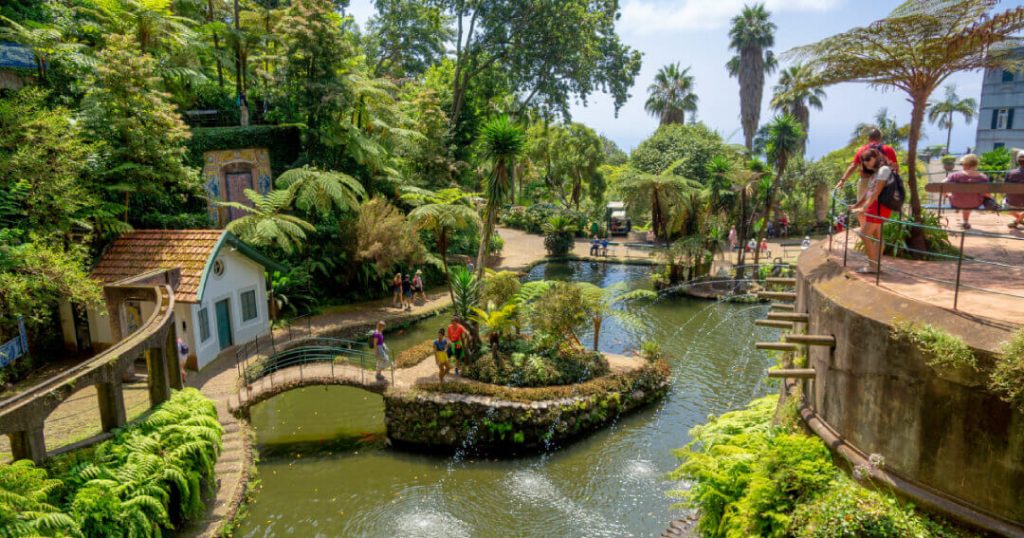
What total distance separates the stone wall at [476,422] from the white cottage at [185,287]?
621 cm

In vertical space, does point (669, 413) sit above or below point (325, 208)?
below

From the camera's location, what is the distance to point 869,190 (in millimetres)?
8180

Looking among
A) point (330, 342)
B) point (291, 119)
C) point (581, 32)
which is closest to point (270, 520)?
point (330, 342)

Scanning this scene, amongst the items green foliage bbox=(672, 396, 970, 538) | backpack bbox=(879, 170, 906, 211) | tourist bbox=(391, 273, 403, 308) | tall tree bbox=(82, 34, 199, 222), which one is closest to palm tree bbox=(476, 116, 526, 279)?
tourist bbox=(391, 273, 403, 308)

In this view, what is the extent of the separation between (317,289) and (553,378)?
12.2 meters

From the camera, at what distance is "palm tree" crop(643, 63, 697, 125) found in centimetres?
5319

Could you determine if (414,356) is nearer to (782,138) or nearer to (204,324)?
(204,324)

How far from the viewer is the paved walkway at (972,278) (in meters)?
6.09

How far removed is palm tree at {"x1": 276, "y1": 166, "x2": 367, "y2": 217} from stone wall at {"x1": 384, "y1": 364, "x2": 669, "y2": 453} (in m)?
10.5

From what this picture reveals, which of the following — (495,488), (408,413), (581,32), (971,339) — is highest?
(581,32)

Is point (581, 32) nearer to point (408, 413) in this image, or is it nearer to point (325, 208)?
point (325, 208)

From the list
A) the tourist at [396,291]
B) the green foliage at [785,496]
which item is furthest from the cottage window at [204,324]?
the green foliage at [785,496]

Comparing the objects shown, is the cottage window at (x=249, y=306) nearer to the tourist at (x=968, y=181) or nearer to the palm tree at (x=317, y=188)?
the palm tree at (x=317, y=188)

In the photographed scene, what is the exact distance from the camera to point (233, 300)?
18141mm
